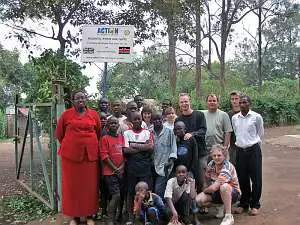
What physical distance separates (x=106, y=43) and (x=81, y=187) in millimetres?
2446

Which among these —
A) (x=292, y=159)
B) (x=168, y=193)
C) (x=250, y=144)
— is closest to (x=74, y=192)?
(x=168, y=193)

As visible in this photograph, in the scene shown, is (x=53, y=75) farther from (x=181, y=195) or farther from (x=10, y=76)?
(x=10, y=76)

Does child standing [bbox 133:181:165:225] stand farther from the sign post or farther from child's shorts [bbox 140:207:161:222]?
the sign post

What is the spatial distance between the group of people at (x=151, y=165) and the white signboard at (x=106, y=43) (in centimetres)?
130

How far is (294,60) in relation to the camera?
166ft

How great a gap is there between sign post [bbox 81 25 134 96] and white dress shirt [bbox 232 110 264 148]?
208 cm

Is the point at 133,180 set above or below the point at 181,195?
above

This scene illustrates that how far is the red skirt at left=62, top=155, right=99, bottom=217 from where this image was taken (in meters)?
6.02

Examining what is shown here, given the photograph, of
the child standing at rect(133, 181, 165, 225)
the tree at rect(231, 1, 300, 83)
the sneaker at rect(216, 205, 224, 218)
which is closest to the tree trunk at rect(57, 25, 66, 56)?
the child standing at rect(133, 181, 165, 225)

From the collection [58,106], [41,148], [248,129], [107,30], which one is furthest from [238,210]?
[107,30]

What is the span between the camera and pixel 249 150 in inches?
247

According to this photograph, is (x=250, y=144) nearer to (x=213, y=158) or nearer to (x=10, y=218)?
(x=213, y=158)

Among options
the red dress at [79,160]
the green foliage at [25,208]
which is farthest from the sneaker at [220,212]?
the green foliage at [25,208]

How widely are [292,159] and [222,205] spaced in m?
6.68
